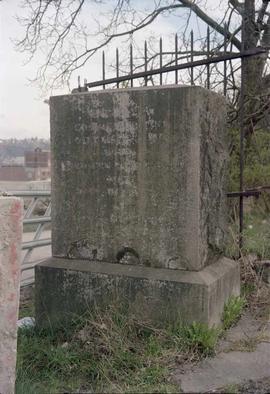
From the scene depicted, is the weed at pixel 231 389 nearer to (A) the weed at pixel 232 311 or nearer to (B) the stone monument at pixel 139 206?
(B) the stone monument at pixel 139 206

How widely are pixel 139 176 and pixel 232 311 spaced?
1.12 m

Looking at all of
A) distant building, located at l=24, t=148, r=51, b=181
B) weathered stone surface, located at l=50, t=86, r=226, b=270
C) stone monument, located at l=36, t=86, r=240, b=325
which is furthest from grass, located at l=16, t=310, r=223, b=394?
distant building, located at l=24, t=148, r=51, b=181

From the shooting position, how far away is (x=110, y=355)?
8.53 feet

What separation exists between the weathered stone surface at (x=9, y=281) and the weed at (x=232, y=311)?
1459mm

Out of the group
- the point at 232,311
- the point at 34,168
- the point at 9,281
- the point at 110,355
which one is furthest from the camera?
the point at 34,168

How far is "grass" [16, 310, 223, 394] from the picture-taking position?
2373mm

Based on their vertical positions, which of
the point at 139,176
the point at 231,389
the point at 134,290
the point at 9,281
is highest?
the point at 139,176

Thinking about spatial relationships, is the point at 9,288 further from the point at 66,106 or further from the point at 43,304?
the point at 66,106

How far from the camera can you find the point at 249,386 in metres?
2.29

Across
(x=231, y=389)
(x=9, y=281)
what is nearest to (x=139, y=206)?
(x=9, y=281)

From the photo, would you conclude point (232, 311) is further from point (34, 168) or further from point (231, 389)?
point (34, 168)

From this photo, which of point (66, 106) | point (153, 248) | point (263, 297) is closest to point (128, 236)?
point (153, 248)

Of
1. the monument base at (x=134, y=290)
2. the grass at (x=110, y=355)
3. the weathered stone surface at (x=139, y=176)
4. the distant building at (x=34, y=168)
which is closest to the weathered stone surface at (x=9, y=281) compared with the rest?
the grass at (x=110, y=355)

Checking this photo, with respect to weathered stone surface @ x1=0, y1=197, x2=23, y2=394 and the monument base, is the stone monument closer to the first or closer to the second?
the monument base
